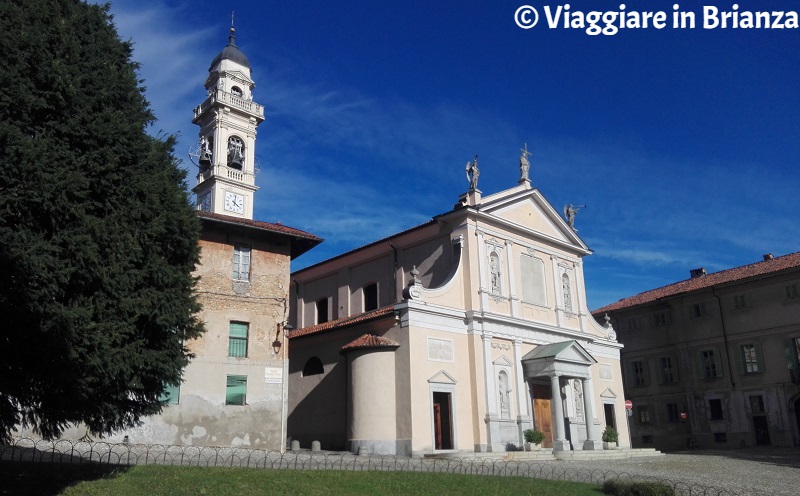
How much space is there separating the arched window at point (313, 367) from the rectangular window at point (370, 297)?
14.1 ft

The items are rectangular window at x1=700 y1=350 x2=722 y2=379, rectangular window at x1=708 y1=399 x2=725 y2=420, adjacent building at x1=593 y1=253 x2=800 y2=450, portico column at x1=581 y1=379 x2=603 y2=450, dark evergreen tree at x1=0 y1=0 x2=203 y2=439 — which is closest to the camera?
dark evergreen tree at x1=0 y1=0 x2=203 y2=439

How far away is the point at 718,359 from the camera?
40.5 m

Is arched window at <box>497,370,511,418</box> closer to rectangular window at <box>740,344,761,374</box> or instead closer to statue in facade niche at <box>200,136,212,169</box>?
rectangular window at <box>740,344,761,374</box>

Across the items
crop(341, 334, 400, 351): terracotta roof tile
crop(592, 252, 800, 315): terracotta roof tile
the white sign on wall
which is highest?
crop(592, 252, 800, 315): terracotta roof tile

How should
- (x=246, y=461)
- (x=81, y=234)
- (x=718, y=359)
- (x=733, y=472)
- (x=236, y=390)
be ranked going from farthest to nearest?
(x=718, y=359)
(x=236, y=390)
(x=733, y=472)
(x=246, y=461)
(x=81, y=234)

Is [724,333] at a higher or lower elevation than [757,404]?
higher

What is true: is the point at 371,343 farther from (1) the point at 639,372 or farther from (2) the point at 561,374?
(1) the point at 639,372

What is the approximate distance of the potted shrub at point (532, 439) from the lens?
86.8ft

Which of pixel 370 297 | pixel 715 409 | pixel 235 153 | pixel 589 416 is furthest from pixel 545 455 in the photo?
pixel 235 153

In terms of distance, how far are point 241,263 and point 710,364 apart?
3150cm

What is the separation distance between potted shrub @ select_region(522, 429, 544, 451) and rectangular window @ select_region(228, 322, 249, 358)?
11949mm

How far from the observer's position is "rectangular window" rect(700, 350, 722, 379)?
133 ft

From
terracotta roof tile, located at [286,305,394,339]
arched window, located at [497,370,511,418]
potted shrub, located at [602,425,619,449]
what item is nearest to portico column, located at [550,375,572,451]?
arched window, located at [497,370,511,418]

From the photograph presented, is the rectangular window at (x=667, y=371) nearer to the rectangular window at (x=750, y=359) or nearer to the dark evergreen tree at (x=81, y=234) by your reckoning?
the rectangular window at (x=750, y=359)
